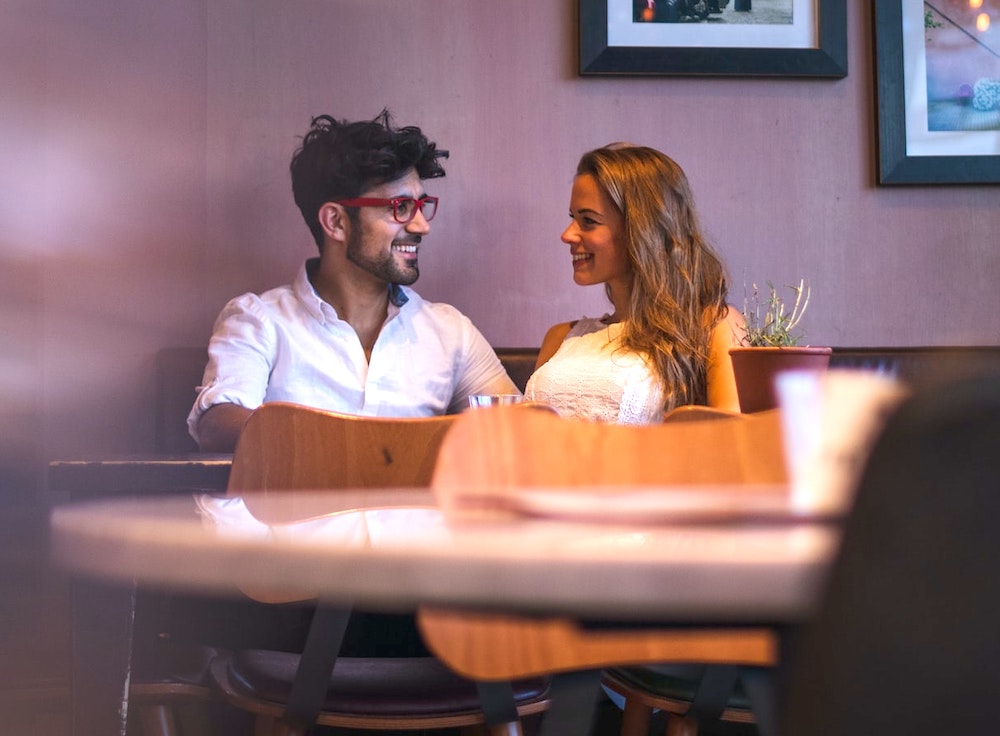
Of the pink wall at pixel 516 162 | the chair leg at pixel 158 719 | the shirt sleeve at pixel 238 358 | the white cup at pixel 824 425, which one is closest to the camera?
the white cup at pixel 824 425

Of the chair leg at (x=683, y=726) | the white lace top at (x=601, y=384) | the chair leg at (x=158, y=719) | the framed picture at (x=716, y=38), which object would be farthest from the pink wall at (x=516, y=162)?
the chair leg at (x=683, y=726)

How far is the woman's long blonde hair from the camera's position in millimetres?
2441

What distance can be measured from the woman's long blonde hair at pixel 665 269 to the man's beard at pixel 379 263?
0.56m

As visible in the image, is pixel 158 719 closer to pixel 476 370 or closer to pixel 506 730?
pixel 506 730

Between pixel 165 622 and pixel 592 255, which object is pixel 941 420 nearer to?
pixel 165 622

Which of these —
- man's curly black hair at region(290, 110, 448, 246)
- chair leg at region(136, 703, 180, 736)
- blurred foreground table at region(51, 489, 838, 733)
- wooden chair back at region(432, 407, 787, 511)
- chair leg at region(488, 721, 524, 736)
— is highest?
man's curly black hair at region(290, 110, 448, 246)

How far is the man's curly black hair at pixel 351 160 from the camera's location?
2.71 meters

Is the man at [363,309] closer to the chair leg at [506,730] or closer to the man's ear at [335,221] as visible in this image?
the man's ear at [335,221]

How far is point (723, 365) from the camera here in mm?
2408

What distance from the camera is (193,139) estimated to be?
285cm

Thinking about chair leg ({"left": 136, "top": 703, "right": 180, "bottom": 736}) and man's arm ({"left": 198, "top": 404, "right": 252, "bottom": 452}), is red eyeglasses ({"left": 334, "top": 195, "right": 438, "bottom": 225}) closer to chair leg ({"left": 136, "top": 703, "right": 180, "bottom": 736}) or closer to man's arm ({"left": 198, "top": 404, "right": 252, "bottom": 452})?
man's arm ({"left": 198, "top": 404, "right": 252, "bottom": 452})

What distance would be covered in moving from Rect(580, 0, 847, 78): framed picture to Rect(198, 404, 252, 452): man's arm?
4.41ft

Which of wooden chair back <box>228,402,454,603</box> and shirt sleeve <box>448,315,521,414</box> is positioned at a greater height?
shirt sleeve <box>448,315,521,414</box>

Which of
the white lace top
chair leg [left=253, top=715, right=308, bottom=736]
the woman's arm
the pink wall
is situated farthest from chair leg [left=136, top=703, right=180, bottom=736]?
the woman's arm
